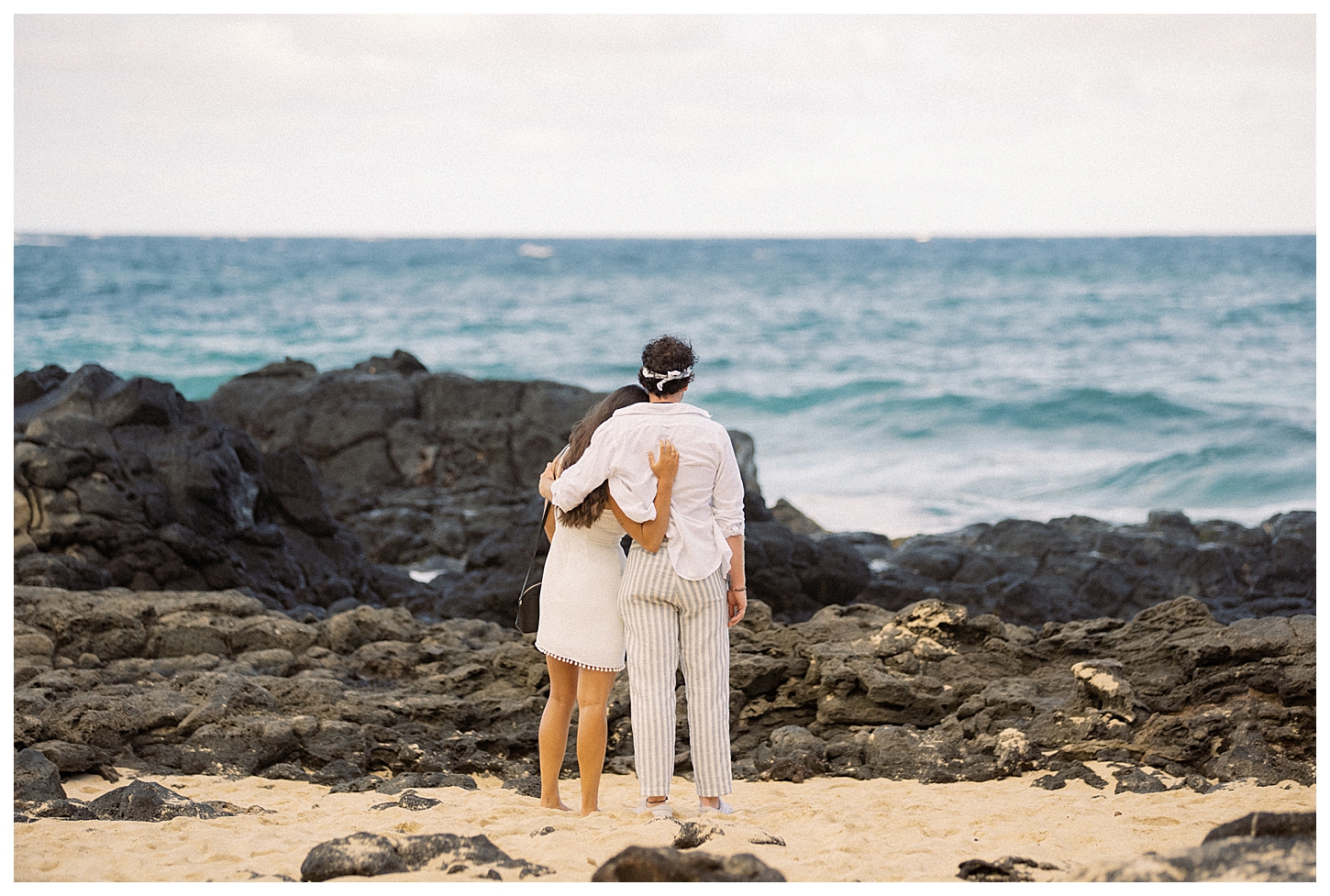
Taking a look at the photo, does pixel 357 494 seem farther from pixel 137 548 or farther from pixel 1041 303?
pixel 1041 303

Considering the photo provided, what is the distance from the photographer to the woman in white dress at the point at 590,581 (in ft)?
13.8

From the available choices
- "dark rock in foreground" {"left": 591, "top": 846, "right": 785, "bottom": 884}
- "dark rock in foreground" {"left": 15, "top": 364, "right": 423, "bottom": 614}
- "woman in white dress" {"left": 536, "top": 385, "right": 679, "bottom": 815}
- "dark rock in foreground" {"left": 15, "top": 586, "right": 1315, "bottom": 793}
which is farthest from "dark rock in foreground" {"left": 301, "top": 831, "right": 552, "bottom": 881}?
"dark rock in foreground" {"left": 15, "top": 364, "right": 423, "bottom": 614}

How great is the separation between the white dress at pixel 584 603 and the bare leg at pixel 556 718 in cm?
13

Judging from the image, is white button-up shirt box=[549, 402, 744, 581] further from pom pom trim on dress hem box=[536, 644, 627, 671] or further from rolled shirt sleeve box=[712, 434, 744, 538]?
pom pom trim on dress hem box=[536, 644, 627, 671]

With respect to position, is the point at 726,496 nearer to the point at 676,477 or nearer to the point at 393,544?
the point at 676,477

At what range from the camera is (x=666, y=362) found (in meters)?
4.20

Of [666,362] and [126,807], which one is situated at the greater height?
[666,362]

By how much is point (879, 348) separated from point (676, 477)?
3265 centimetres

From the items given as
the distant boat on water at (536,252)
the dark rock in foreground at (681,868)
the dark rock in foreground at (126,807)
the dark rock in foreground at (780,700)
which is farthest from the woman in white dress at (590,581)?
the distant boat on water at (536,252)

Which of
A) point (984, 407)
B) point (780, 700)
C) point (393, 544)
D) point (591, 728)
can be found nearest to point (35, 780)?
point (591, 728)

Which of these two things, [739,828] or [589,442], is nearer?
[739,828]

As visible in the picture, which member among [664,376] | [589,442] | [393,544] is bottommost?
[393,544]

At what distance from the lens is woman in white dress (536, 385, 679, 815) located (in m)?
4.21
